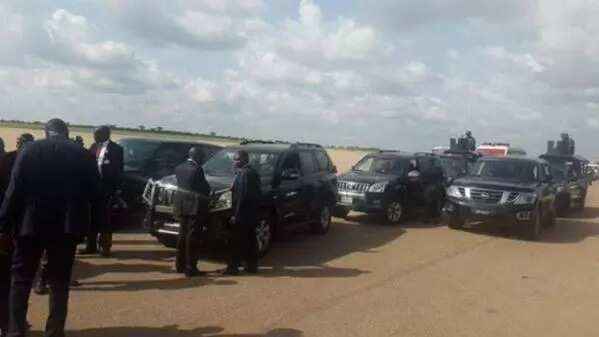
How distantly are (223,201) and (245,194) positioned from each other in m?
0.64

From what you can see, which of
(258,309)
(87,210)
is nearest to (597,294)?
(258,309)

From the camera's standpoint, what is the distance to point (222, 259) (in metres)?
9.27

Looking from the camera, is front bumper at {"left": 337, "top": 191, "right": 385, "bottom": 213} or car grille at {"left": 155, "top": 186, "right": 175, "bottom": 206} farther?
front bumper at {"left": 337, "top": 191, "right": 385, "bottom": 213}

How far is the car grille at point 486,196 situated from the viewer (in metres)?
12.9

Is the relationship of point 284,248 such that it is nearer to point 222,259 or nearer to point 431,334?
point 222,259

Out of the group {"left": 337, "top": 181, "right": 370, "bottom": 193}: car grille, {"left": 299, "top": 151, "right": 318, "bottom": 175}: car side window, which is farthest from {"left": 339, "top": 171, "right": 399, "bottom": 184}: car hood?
{"left": 299, "top": 151, "right": 318, "bottom": 175}: car side window

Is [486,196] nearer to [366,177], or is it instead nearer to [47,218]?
[366,177]

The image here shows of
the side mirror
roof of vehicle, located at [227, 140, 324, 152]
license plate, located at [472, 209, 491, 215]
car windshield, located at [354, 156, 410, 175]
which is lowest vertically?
license plate, located at [472, 209, 491, 215]

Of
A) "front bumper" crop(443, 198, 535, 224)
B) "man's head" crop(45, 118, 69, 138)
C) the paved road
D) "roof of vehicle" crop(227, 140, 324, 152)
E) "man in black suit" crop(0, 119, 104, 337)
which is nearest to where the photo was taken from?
"man in black suit" crop(0, 119, 104, 337)

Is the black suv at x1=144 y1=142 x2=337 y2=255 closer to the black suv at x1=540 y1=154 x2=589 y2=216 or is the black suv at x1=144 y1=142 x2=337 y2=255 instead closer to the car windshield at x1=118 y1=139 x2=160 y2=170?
the car windshield at x1=118 y1=139 x2=160 y2=170

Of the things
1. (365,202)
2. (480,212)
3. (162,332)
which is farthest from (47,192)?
(480,212)

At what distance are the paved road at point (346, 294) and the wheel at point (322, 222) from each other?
0.41m

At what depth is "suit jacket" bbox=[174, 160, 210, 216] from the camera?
7.70 metres

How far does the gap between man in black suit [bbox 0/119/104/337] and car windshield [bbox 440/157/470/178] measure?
1493 cm
